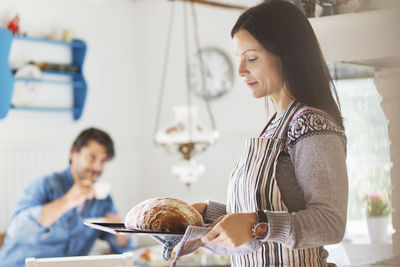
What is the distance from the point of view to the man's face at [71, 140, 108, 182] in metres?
3.43

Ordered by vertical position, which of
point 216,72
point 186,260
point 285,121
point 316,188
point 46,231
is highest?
point 216,72

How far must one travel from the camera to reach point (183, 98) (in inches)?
216

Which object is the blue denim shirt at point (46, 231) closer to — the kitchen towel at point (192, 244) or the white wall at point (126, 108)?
the white wall at point (126, 108)

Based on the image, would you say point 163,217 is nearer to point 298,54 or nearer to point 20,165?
point 298,54

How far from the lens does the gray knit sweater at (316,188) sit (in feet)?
3.43

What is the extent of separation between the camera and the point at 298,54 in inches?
45.8

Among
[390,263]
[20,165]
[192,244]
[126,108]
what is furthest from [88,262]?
[126,108]

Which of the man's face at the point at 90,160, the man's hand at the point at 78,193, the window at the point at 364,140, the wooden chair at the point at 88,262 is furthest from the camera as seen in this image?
the man's face at the point at 90,160

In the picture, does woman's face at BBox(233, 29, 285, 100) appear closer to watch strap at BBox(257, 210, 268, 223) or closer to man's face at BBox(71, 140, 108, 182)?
watch strap at BBox(257, 210, 268, 223)

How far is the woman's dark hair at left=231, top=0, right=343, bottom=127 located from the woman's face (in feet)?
0.04

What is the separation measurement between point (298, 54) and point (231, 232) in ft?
1.26

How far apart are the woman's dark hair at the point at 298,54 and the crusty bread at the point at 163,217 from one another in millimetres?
319

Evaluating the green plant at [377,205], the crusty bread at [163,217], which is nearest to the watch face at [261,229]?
the crusty bread at [163,217]

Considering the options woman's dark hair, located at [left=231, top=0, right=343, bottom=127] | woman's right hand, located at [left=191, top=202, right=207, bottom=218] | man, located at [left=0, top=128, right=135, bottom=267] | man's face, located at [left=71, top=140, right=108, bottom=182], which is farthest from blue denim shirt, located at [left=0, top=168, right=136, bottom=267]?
woman's dark hair, located at [left=231, top=0, right=343, bottom=127]
